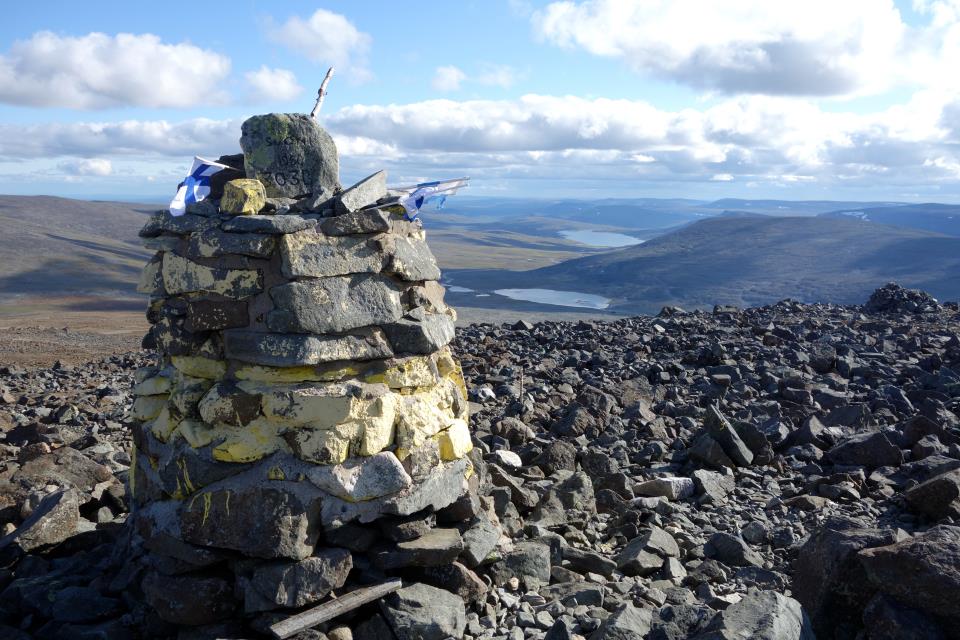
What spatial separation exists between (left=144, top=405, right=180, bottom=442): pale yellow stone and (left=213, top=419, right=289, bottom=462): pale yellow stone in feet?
2.19

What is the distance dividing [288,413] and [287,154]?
232cm

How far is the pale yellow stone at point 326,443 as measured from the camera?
5.59 meters

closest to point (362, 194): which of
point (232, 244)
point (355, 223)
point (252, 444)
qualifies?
point (355, 223)

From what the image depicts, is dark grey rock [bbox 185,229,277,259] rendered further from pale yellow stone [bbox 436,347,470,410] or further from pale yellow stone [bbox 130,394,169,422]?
pale yellow stone [bbox 436,347,470,410]

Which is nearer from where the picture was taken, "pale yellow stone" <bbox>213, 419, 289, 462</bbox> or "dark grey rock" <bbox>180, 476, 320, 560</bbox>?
"dark grey rock" <bbox>180, 476, 320, 560</bbox>

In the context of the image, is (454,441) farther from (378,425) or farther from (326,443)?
(326,443)

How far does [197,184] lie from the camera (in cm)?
650

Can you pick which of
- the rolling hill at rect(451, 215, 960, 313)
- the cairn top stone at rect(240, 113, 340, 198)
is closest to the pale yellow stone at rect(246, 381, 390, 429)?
the cairn top stone at rect(240, 113, 340, 198)

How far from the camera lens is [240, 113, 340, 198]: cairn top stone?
254 inches

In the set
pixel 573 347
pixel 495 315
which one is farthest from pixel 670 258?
pixel 573 347

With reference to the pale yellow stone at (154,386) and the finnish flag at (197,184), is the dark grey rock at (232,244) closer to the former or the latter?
the finnish flag at (197,184)

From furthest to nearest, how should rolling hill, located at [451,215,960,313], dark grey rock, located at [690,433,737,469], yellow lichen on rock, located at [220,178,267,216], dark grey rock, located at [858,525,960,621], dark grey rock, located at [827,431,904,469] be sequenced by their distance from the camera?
rolling hill, located at [451,215,960,313]
dark grey rock, located at [690,433,737,469]
dark grey rock, located at [827,431,904,469]
yellow lichen on rock, located at [220,178,267,216]
dark grey rock, located at [858,525,960,621]

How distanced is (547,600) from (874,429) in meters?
6.86

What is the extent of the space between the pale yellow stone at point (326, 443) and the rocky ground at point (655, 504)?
1.15 meters
